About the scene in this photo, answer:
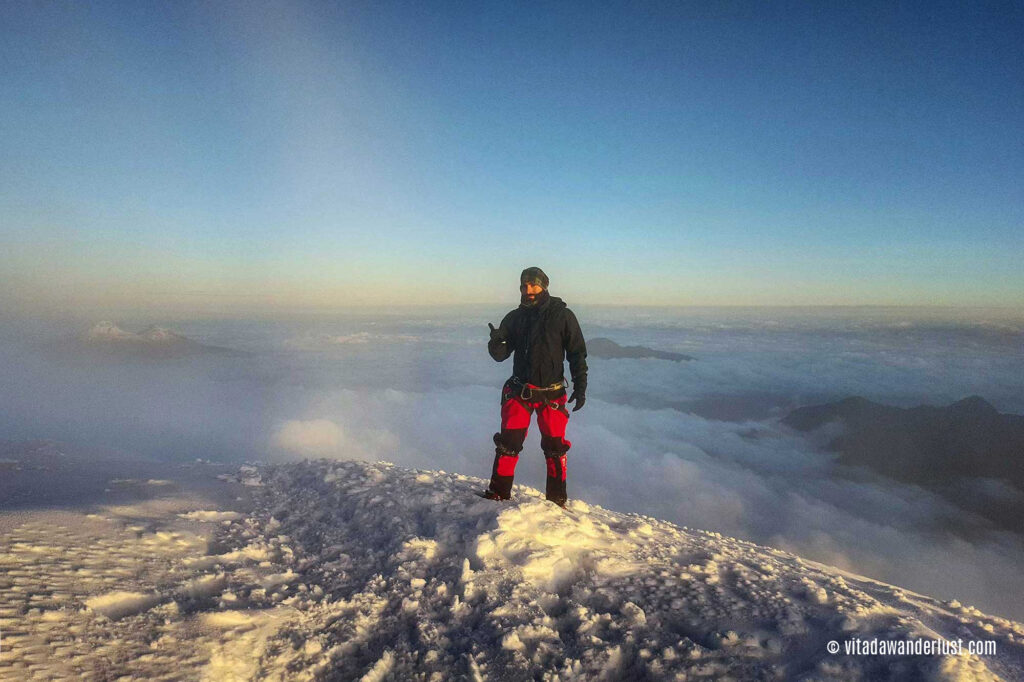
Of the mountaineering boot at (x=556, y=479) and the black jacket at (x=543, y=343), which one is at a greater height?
the black jacket at (x=543, y=343)

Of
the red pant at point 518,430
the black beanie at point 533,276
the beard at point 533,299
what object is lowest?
the red pant at point 518,430

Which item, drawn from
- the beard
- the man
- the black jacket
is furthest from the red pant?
the beard

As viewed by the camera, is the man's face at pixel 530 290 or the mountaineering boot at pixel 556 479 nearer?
the man's face at pixel 530 290

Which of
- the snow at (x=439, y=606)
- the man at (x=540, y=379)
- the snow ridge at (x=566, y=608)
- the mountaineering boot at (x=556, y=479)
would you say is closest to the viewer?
the snow at (x=439, y=606)

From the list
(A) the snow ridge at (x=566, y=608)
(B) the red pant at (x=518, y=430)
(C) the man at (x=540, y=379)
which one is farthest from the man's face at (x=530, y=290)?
(A) the snow ridge at (x=566, y=608)

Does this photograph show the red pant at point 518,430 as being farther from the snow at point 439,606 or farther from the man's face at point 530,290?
the man's face at point 530,290

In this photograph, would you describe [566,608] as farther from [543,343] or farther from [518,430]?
[543,343]

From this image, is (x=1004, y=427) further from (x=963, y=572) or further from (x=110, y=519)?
(x=110, y=519)
